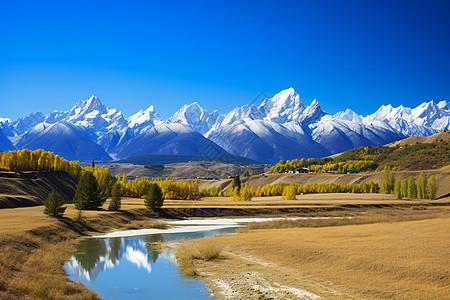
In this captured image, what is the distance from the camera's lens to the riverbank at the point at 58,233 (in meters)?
27.4

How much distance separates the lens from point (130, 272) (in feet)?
132

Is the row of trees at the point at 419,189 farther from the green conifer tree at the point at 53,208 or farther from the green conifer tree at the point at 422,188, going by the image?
the green conifer tree at the point at 53,208

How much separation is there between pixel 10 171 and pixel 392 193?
15538 centimetres

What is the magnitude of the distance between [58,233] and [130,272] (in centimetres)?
2464

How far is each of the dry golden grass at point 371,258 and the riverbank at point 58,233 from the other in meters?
6.06

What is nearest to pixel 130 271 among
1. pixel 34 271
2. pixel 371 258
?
pixel 34 271

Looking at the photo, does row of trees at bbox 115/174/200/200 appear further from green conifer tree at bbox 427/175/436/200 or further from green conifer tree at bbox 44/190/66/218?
green conifer tree at bbox 427/175/436/200

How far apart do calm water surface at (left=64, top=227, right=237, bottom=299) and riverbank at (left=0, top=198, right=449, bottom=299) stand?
2.21m

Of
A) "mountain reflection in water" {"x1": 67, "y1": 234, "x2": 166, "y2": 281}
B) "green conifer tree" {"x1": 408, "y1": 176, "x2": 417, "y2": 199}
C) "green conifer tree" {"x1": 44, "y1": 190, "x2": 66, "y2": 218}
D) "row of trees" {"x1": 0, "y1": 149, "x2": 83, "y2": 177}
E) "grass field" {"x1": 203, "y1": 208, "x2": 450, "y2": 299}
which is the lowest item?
"mountain reflection in water" {"x1": 67, "y1": 234, "x2": 166, "y2": 281}

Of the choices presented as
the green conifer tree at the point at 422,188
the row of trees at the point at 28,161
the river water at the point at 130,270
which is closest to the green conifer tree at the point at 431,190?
the green conifer tree at the point at 422,188

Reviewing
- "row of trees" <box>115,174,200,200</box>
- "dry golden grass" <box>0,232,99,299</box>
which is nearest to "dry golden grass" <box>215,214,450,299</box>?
"dry golden grass" <box>0,232,99,299</box>

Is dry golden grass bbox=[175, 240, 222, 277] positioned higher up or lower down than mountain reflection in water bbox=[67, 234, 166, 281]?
higher up

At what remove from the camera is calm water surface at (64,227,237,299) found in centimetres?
3203

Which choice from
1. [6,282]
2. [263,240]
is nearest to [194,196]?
[263,240]
